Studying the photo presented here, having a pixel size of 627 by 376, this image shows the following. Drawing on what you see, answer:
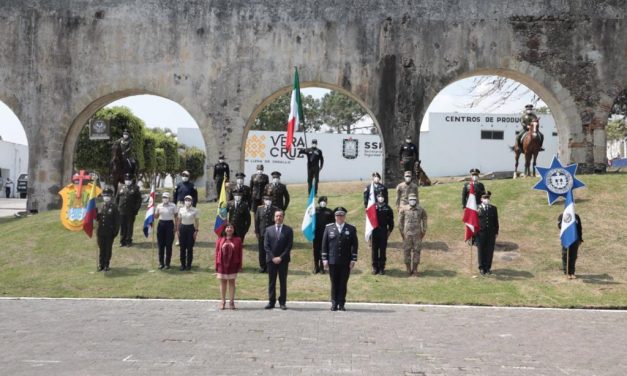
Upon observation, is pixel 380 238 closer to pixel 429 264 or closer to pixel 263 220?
pixel 429 264

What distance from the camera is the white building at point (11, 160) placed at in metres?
51.5

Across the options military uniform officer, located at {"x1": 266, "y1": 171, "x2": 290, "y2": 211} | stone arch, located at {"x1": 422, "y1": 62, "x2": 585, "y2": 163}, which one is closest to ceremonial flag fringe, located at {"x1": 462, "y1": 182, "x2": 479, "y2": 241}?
military uniform officer, located at {"x1": 266, "y1": 171, "x2": 290, "y2": 211}

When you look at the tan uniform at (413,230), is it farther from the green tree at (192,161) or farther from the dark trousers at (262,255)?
the green tree at (192,161)

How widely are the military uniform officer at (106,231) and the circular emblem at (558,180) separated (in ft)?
29.6

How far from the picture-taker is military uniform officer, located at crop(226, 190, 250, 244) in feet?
40.8

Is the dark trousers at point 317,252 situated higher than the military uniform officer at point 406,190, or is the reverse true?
the military uniform officer at point 406,190

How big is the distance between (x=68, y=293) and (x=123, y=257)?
104 inches

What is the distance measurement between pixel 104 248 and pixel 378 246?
5513 mm

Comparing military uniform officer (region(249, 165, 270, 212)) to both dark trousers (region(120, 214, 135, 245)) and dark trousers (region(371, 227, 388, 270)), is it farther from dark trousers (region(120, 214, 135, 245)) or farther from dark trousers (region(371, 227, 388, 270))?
dark trousers (region(371, 227, 388, 270))

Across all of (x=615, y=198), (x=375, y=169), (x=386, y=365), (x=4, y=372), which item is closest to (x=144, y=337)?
(x=4, y=372)

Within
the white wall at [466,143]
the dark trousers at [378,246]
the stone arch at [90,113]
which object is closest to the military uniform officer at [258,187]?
the dark trousers at [378,246]

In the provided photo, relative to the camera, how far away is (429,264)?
497 inches

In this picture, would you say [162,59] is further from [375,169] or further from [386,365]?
[375,169]

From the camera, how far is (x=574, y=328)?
7785 millimetres
